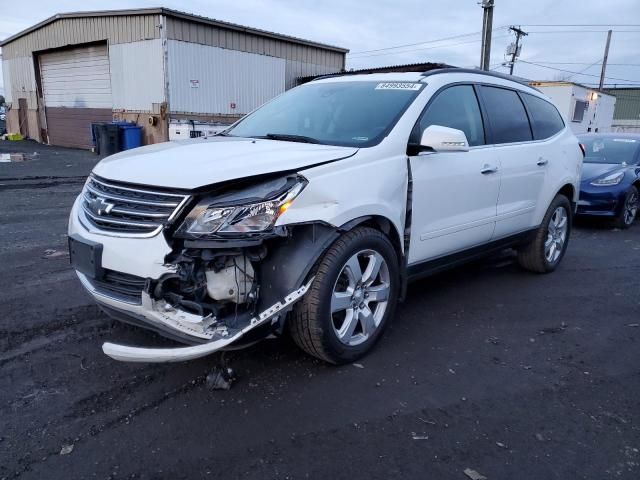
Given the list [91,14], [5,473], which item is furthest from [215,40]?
[5,473]

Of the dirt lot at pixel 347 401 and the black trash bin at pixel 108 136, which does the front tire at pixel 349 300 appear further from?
the black trash bin at pixel 108 136

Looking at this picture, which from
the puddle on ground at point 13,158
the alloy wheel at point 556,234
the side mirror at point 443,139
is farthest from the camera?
the puddle on ground at point 13,158

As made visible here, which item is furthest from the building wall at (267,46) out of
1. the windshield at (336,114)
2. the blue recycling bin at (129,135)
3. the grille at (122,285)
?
the grille at (122,285)

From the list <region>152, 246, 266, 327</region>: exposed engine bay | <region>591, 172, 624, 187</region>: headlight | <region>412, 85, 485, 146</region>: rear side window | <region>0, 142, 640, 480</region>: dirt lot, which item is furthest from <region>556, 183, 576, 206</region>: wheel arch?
<region>152, 246, 266, 327</region>: exposed engine bay

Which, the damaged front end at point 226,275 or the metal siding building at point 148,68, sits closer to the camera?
the damaged front end at point 226,275

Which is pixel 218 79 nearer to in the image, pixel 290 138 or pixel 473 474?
pixel 290 138

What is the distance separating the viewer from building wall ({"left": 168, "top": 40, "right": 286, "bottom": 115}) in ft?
54.0

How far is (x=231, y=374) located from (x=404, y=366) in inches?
43.6

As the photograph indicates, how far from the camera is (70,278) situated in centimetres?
460

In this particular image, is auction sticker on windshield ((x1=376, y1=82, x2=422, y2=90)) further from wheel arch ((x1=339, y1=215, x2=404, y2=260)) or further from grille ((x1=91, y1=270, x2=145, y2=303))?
grille ((x1=91, y1=270, x2=145, y2=303))

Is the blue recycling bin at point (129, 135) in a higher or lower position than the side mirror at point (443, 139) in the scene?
lower

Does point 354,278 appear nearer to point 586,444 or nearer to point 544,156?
point 586,444

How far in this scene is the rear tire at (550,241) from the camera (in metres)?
5.14

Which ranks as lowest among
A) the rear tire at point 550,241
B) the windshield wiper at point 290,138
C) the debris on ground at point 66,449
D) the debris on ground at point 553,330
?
the debris on ground at point 553,330
